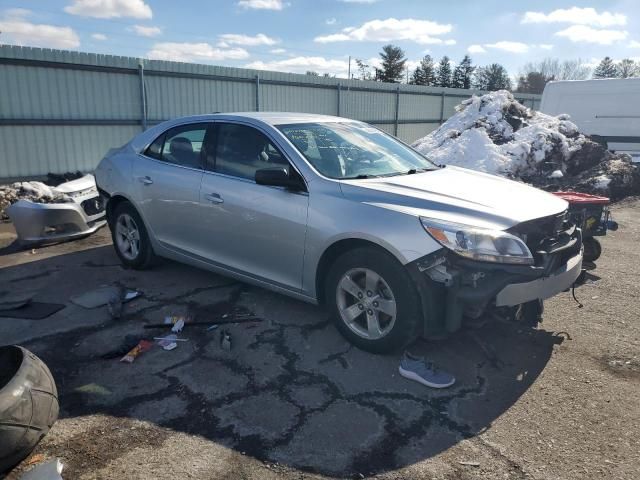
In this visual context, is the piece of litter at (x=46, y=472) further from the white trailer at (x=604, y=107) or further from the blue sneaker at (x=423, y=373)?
the white trailer at (x=604, y=107)

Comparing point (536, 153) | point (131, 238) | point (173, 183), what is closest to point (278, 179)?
point (173, 183)

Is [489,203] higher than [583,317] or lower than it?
higher

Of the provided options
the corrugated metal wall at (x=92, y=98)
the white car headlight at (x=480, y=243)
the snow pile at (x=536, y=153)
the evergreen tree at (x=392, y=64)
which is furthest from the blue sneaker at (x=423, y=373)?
the evergreen tree at (x=392, y=64)

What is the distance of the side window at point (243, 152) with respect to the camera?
422cm

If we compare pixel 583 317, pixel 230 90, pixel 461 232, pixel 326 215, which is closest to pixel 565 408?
pixel 461 232

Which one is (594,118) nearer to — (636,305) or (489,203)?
(636,305)

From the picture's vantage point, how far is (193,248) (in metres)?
4.81

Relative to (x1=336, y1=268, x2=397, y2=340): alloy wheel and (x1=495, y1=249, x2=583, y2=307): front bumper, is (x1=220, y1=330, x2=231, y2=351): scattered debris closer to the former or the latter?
(x1=336, y1=268, x2=397, y2=340): alloy wheel

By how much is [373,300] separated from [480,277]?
0.76 m

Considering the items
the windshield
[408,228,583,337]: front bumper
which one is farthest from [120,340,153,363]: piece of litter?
[408,228,583,337]: front bumper

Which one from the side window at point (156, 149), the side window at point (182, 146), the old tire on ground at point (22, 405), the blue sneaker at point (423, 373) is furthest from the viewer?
the side window at point (156, 149)

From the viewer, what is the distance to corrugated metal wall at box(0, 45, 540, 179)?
368 inches

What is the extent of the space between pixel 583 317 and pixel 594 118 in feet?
35.3

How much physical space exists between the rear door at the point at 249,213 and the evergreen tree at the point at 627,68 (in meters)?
63.2
